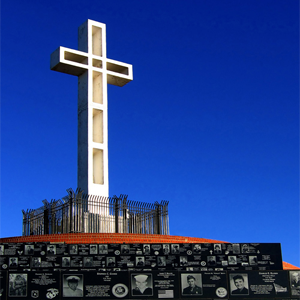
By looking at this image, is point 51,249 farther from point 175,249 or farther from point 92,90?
point 92,90

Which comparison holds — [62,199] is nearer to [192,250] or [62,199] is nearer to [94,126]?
[94,126]

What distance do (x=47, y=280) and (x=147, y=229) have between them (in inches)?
306

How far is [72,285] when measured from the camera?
11289 mm

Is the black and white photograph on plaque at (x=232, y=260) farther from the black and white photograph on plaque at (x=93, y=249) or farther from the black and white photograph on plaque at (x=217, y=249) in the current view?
the black and white photograph on plaque at (x=93, y=249)

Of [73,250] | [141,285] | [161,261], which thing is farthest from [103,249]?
[141,285]

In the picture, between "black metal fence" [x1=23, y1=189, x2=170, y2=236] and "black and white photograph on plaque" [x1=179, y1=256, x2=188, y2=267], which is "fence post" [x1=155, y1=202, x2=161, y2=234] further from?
"black and white photograph on plaque" [x1=179, y1=256, x2=188, y2=267]

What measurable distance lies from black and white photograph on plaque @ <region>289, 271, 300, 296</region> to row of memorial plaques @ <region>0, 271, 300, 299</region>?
72 cm

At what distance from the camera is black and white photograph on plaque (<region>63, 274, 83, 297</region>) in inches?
443

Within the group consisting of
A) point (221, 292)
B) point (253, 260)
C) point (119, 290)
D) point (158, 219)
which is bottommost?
point (221, 292)

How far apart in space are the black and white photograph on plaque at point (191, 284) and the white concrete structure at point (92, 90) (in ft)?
30.2

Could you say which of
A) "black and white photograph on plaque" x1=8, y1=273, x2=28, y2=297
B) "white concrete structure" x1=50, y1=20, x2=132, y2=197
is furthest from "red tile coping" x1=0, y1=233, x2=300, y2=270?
"white concrete structure" x1=50, y1=20, x2=132, y2=197

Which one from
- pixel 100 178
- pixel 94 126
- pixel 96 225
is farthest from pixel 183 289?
pixel 94 126

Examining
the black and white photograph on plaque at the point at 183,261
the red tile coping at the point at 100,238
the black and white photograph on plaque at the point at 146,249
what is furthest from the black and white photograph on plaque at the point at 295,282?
the red tile coping at the point at 100,238

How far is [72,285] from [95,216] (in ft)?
22.3
